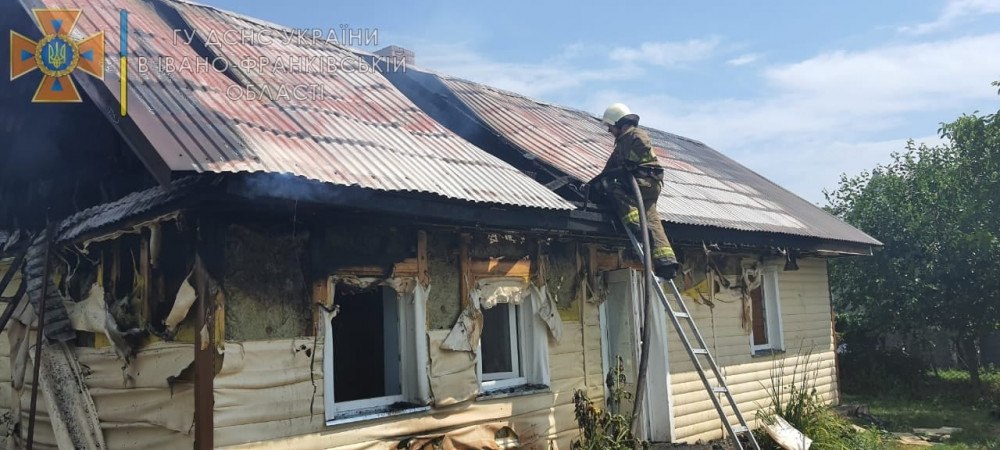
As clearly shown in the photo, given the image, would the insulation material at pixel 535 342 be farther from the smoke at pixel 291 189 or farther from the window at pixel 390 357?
the smoke at pixel 291 189

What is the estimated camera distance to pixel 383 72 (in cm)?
946

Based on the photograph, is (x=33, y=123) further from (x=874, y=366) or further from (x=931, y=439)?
(x=874, y=366)

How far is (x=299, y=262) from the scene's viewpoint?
5195 millimetres

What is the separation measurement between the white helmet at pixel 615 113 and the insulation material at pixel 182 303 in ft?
13.6

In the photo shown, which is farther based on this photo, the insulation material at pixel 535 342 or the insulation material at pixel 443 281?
the insulation material at pixel 535 342

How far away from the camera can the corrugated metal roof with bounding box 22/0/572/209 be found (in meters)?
4.72

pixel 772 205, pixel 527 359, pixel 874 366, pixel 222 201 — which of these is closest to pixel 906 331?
pixel 874 366

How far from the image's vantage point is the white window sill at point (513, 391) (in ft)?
20.9

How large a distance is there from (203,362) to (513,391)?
2.81 metres

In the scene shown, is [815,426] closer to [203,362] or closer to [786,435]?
[786,435]

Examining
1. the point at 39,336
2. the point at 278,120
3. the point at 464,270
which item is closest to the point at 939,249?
the point at 464,270

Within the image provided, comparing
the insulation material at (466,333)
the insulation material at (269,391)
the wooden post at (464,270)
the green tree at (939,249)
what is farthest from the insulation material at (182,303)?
the green tree at (939,249)

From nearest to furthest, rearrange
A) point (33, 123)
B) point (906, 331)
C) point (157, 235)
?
point (157, 235) → point (33, 123) → point (906, 331)

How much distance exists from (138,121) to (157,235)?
790mm
